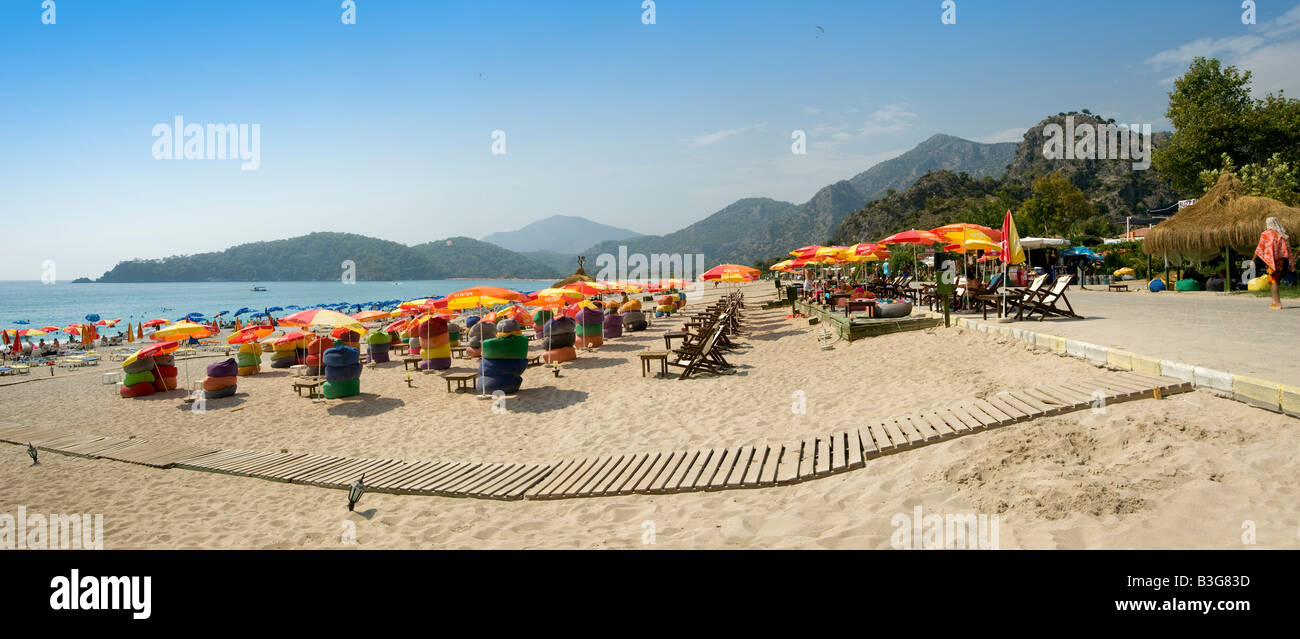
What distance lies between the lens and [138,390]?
1429 cm

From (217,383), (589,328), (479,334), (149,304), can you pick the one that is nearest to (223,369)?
(217,383)

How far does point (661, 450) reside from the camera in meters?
7.22

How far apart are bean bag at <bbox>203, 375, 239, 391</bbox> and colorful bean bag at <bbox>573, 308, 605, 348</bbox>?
8.94 metres

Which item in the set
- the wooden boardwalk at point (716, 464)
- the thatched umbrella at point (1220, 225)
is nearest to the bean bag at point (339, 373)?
the wooden boardwalk at point (716, 464)

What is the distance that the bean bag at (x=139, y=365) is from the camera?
1425 cm

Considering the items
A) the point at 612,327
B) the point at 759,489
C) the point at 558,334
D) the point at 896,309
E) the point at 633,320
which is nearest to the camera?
the point at 759,489

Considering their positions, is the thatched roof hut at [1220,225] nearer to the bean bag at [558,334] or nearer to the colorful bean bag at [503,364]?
the bean bag at [558,334]

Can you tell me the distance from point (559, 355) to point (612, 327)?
5228 mm

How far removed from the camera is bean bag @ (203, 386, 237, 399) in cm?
1338

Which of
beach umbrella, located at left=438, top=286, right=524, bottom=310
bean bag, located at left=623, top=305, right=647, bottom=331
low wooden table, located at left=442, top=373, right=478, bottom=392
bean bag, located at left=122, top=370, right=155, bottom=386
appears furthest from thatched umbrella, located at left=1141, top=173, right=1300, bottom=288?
bean bag, located at left=122, top=370, right=155, bottom=386

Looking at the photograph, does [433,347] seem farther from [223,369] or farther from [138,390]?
[138,390]
